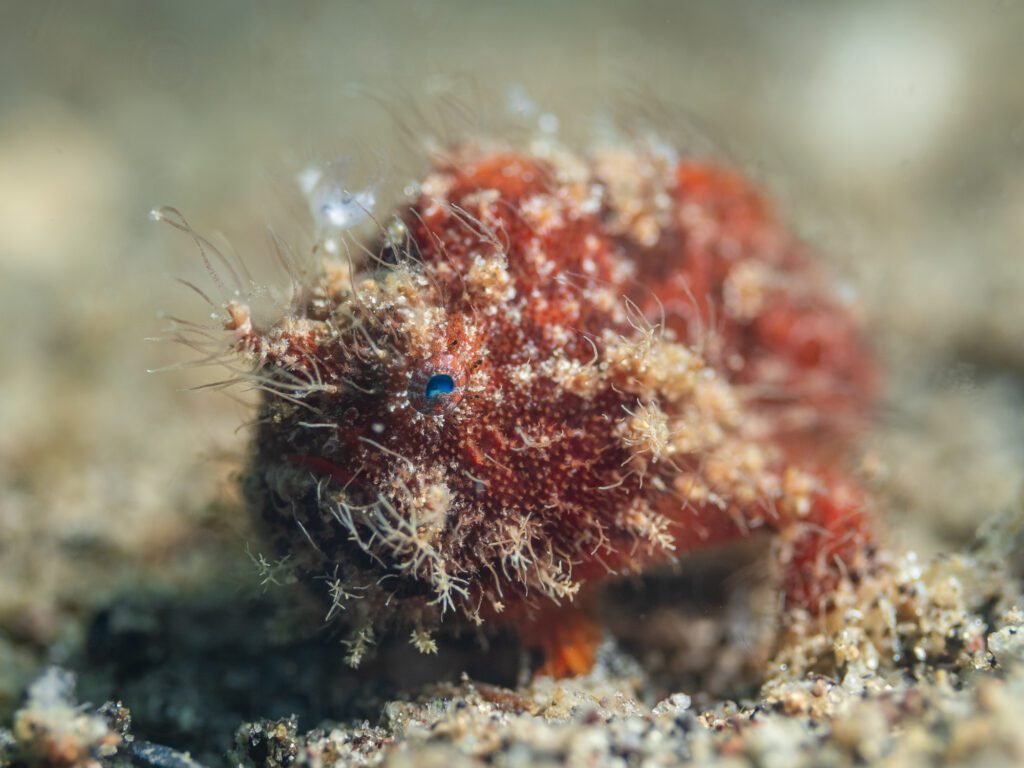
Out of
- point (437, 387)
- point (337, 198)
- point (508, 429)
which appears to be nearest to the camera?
point (437, 387)

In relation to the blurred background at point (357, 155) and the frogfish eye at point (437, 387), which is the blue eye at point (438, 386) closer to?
the frogfish eye at point (437, 387)

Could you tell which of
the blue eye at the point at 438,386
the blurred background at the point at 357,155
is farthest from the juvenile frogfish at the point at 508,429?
the blurred background at the point at 357,155

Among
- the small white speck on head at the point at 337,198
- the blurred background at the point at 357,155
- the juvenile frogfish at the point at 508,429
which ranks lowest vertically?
the juvenile frogfish at the point at 508,429

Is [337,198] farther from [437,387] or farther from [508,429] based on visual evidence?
[508,429]

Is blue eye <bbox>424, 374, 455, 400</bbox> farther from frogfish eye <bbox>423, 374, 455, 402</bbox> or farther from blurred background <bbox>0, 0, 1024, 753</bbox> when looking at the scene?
blurred background <bbox>0, 0, 1024, 753</bbox>

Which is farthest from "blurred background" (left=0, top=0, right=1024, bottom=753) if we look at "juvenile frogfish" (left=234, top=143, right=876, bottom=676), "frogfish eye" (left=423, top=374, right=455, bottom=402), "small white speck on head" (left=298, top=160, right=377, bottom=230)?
"frogfish eye" (left=423, top=374, right=455, bottom=402)

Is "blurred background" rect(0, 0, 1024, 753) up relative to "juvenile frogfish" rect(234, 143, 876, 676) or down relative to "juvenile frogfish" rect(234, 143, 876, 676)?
up

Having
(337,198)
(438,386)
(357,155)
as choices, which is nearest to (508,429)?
(438,386)
